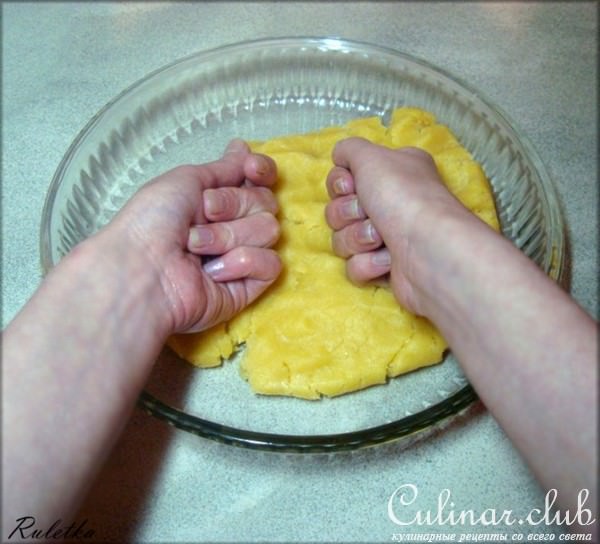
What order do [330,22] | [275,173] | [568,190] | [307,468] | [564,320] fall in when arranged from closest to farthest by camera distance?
[564,320] < [307,468] < [275,173] < [568,190] < [330,22]

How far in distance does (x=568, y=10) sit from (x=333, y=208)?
2.98 feet

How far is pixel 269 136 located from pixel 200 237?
0.39 m

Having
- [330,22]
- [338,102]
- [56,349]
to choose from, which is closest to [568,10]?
[330,22]

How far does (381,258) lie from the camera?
0.81m

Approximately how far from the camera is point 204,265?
80cm

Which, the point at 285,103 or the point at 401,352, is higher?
the point at 285,103

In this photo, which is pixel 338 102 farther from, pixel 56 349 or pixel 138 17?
pixel 56 349

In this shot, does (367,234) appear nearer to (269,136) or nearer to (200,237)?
(200,237)

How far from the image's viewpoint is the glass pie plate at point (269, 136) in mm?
829

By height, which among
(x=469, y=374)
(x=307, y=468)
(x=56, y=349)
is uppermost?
(x=56, y=349)

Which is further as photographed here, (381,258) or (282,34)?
(282,34)

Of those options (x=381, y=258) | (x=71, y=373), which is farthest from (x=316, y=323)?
(x=71, y=373)

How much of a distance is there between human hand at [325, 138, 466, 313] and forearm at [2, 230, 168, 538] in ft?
0.98

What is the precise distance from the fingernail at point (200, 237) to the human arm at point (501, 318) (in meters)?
0.21
